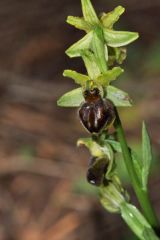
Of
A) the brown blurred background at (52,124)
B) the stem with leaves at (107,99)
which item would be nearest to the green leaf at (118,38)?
the stem with leaves at (107,99)

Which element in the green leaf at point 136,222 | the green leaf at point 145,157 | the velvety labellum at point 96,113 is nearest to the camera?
the velvety labellum at point 96,113

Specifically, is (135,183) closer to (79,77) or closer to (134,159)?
(134,159)

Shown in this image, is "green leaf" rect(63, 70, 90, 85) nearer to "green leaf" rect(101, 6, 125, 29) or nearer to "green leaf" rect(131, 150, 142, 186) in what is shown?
"green leaf" rect(101, 6, 125, 29)

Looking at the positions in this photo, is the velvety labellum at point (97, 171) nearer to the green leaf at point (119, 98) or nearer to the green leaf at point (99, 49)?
the green leaf at point (119, 98)

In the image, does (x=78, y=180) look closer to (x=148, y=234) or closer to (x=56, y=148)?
(x=56, y=148)

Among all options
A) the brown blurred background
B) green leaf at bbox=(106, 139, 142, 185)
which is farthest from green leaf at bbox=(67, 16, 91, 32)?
the brown blurred background

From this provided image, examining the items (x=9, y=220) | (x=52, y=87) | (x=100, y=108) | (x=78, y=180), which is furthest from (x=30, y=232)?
(x=100, y=108)

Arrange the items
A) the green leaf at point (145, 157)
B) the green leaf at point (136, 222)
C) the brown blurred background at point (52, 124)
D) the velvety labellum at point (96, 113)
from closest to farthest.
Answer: the velvety labellum at point (96, 113) → the green leaf at point (145, 157) → the green leaf at point (136, 222) → the brown blurred background at point (52, 124)

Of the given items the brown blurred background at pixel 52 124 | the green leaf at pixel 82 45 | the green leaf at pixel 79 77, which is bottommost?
the brown blurred background at pixel 52 124
